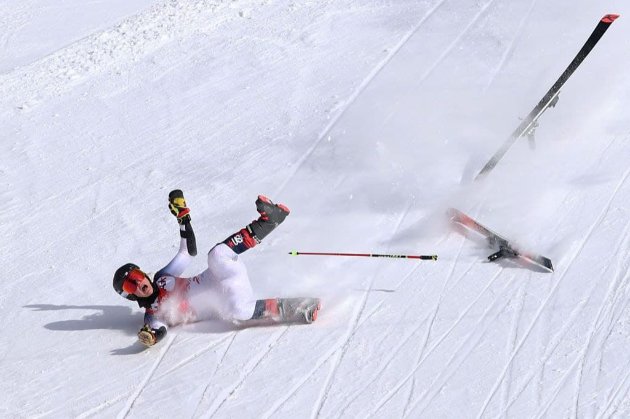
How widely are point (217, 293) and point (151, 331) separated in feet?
2.06

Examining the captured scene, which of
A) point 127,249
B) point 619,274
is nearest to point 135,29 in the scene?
point 127,249

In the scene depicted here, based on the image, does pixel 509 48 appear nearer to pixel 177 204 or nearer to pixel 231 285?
pixel 177 204

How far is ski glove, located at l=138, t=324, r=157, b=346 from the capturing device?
6.77 m

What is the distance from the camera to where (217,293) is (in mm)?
7043

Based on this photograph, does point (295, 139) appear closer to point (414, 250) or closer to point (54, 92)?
point (414, 250)

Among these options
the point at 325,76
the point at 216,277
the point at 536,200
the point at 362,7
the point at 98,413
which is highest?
the point at 362,7

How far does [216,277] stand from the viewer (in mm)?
7012

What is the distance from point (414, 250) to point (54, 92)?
6159mm

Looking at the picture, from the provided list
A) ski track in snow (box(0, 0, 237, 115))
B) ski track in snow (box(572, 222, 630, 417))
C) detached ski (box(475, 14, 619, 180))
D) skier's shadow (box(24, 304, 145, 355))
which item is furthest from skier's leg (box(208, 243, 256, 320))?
ski track in snow (box(0, 0, 237, 115))

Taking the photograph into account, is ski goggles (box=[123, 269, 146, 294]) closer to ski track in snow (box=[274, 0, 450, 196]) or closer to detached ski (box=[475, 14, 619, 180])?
ski track in snow (box=[274, 0, 450, 196])

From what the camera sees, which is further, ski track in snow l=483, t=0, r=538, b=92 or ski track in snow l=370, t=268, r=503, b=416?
ski track in snow l=483, t=0, r=538, b=92

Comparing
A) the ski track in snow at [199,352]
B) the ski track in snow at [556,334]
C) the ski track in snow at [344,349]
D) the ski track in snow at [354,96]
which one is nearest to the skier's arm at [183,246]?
the ski track in snow at [199,352]

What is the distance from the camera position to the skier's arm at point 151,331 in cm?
678

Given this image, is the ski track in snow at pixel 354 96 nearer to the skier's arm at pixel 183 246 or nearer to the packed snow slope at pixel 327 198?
the packed snow slope at pixel 327 198
